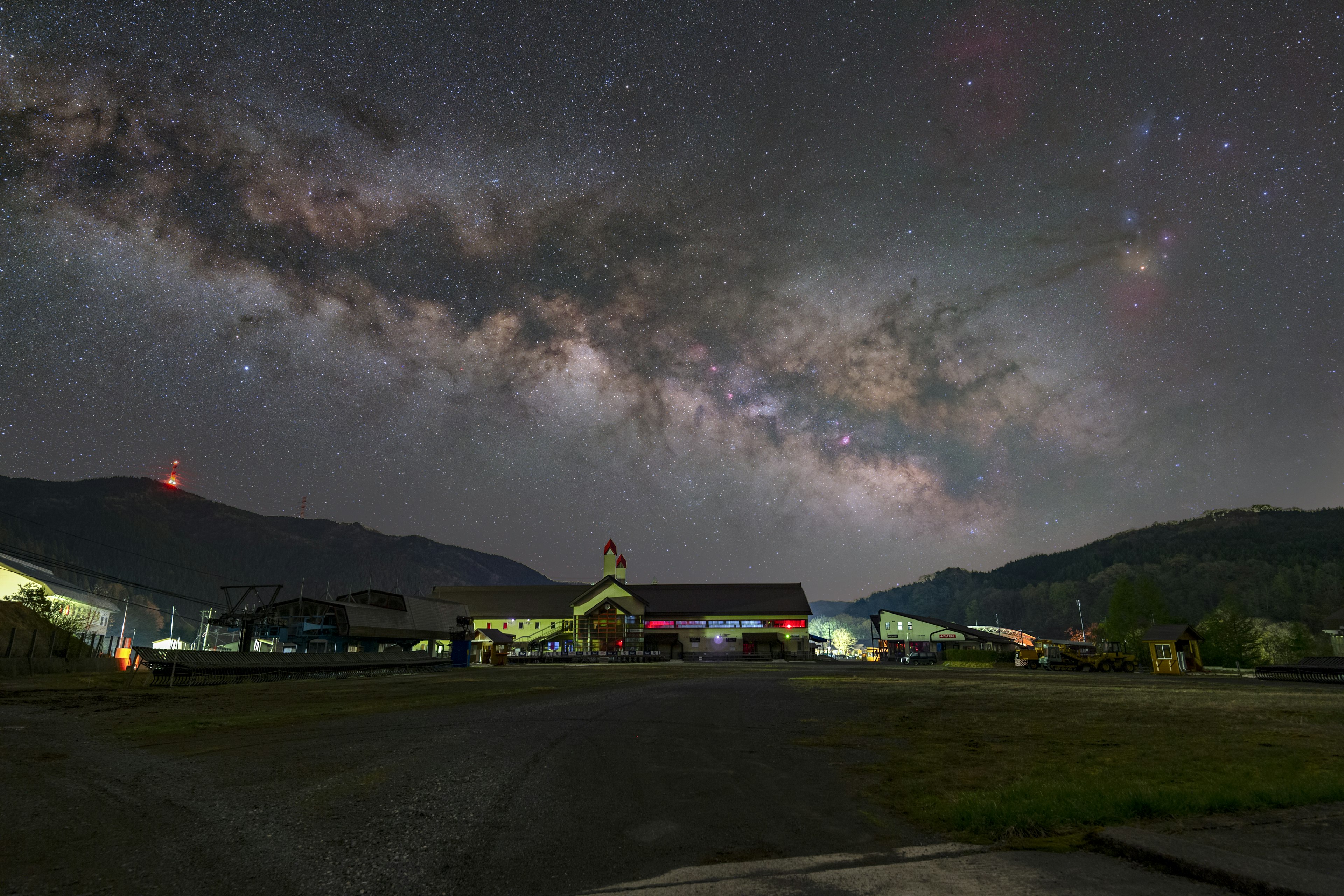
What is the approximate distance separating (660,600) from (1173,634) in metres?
66.1

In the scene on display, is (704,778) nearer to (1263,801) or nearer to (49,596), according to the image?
(1263,801)

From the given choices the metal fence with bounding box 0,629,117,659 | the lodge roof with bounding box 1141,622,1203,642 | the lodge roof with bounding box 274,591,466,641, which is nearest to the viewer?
the metal fence with bounding box 0,629,117,659

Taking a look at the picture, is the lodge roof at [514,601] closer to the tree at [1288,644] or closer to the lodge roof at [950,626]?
the lodge roof at [950,626]

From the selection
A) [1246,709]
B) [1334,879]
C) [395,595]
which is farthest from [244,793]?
[395,595]

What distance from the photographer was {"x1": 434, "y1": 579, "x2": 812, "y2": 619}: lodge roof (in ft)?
315

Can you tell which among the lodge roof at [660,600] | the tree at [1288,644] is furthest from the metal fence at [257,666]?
the tree at [1288,644]

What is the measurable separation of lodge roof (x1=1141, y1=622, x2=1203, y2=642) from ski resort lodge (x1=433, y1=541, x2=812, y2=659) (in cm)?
4371

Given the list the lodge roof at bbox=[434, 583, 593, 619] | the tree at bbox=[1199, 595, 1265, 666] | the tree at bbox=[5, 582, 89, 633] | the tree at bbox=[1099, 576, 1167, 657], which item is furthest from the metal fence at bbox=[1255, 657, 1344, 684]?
the tree at bbox=[5, 582, 89, 633]

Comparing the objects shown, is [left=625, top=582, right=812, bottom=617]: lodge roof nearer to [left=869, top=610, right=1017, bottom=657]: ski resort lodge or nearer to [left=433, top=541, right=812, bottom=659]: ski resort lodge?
[left=433, top=541, right=812, bottom=659]: ski resort lodge

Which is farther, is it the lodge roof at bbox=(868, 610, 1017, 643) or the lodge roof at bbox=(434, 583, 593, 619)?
the lodge roof at bbox=(434, 583, 593, 619)

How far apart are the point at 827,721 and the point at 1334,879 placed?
35.8 ft

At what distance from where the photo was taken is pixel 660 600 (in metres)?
102

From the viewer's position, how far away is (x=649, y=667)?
174 ft

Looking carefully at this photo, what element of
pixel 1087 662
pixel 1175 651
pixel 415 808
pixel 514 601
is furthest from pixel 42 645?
pixel 1175 651
